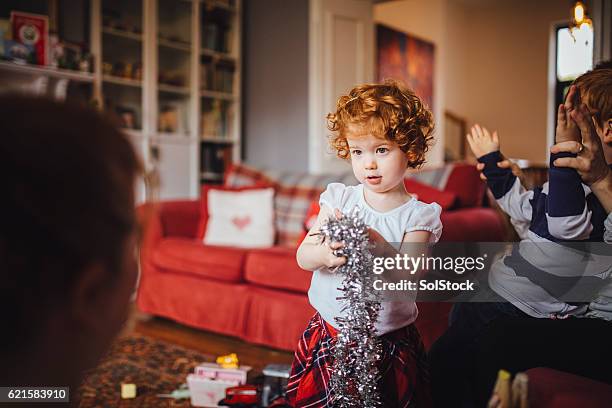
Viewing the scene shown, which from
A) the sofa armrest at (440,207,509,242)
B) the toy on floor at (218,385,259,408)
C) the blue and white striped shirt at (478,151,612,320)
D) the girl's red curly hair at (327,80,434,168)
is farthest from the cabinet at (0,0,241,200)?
the blue and white striped shirt at (478,151,612,320)

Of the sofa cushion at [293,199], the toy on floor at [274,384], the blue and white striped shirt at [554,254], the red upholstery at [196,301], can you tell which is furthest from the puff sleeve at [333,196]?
the sofa cushion at [293,199]

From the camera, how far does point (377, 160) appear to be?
88 cm

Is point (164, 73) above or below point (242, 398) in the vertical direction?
above

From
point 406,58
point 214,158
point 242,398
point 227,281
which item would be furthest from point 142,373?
point 406,58

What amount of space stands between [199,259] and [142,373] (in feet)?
2.22

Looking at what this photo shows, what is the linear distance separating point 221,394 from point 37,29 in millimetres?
2624

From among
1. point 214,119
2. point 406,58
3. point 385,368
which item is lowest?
point 385,368

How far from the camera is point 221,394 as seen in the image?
5.46 ft

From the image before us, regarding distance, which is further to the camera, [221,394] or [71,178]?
[221,394]

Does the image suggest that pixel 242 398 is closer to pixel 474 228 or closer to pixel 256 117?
pixel 474 228

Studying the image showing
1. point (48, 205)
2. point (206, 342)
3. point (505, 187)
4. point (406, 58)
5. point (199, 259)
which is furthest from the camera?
point (406, 58)

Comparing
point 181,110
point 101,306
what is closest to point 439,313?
point 101,306

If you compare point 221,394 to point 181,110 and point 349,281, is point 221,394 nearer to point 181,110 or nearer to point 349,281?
Answer: point 349,281

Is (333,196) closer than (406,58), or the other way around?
(333,196)
